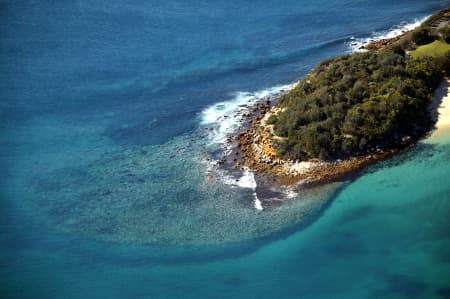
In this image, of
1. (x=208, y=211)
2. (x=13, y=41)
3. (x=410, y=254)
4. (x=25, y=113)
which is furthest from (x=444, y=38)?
(x=13, y=41)

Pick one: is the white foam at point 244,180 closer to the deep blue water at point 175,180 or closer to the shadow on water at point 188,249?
the deep blue water at point 175,180

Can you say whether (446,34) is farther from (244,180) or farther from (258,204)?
(258,204)

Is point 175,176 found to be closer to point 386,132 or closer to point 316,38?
point 386,132

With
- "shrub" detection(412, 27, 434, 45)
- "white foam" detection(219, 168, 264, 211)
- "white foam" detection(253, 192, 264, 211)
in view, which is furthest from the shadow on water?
"shrub" detection(412, 27, 434, 45)

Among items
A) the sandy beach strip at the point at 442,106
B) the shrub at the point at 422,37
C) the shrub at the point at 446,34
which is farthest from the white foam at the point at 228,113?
the shrub at the point at 446,34

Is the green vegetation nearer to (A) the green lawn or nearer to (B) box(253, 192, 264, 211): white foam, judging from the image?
(A) the green lawn

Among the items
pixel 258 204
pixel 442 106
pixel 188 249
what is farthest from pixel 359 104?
pixel 188 249
